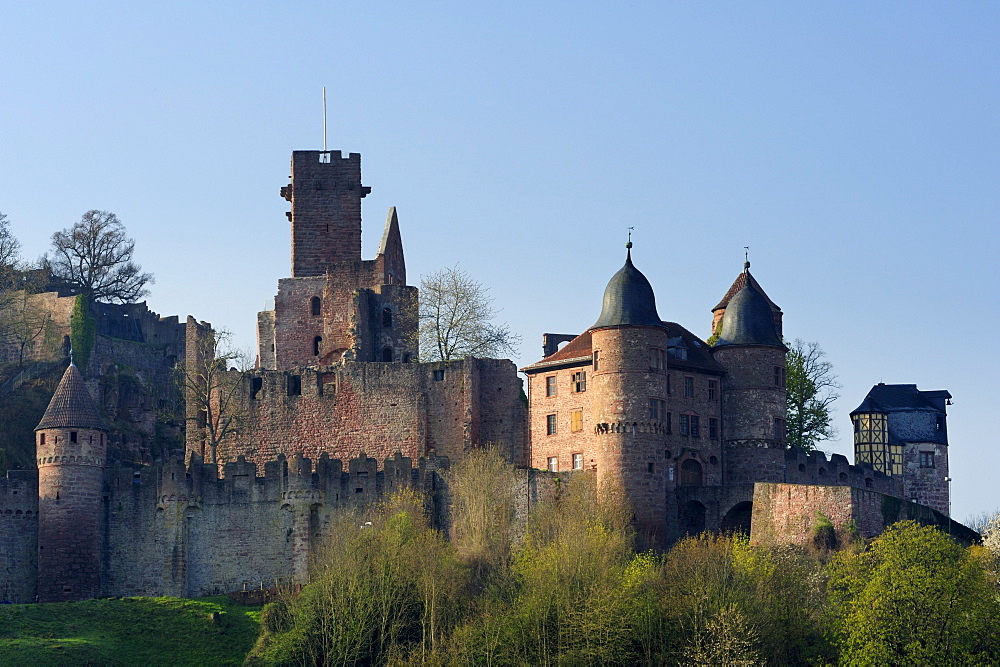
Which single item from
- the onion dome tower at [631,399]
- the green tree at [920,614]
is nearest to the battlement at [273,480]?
the onion dome tower at [631,399]

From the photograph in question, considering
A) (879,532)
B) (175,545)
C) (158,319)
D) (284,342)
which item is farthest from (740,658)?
(158,319)

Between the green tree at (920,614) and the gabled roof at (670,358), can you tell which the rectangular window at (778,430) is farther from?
the green tree at (920,614)

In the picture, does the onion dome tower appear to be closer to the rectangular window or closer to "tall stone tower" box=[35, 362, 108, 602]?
the rectangular window

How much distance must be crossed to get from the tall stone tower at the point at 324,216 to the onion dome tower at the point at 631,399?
17227mm

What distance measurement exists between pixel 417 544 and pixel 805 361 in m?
28.8

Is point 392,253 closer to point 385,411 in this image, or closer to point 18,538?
point 385,411

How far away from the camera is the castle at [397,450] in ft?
279

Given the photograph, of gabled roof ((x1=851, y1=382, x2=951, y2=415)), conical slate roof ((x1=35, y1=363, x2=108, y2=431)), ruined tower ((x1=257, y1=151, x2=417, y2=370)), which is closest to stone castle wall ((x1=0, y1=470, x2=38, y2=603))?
conical slate roof ((x1=35, y1=363, x2=108, y2=431))

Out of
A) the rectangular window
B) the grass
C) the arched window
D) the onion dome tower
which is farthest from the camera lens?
the rectangular window

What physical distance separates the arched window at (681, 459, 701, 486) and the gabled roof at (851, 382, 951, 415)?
2179 centimetres

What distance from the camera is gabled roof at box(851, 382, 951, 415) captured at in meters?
107

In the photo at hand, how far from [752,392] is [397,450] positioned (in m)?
14.5

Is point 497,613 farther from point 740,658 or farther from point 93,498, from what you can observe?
point 93,498

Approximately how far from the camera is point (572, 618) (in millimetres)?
74625
